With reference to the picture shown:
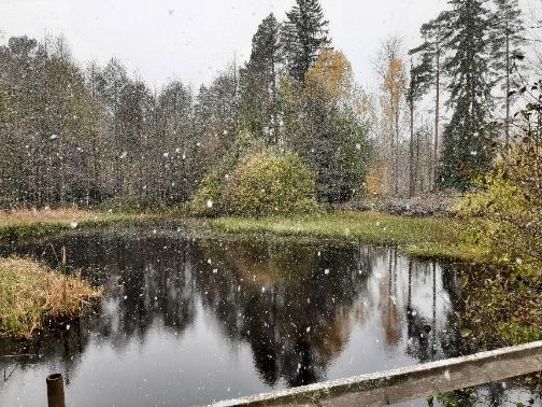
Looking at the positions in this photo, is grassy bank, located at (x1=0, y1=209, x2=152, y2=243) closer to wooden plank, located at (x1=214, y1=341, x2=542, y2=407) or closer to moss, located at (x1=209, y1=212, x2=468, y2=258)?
moss, located at (x1=209, y1=212, x2=468, y2=258)

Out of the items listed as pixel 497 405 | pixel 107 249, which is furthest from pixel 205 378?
pixel 107 249

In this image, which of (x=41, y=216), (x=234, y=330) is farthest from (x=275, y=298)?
(x=41, y=216)

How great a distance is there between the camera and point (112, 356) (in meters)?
10.4

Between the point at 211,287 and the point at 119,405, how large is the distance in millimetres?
7700

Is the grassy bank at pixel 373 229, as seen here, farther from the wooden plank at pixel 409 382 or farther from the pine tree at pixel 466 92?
the wooden plank at pixel 409 382

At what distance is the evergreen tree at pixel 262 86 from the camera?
38.0 metres

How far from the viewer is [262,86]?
137ft

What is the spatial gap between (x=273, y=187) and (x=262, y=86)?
14.7m

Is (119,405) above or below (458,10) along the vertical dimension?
below

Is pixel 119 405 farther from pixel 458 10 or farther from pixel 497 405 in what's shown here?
pixel 458 10

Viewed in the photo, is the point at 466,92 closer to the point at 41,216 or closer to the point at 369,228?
the point at 369,228

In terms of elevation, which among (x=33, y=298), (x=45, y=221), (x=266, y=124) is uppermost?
(x=266, y=124)

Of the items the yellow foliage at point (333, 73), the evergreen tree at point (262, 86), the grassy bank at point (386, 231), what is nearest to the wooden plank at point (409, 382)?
the grassy bank at point (386, 231)

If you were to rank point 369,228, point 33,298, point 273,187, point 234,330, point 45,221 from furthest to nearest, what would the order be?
point 273,187 < point 45,221 < point 369,228 < point 33,298 < point 234,330
